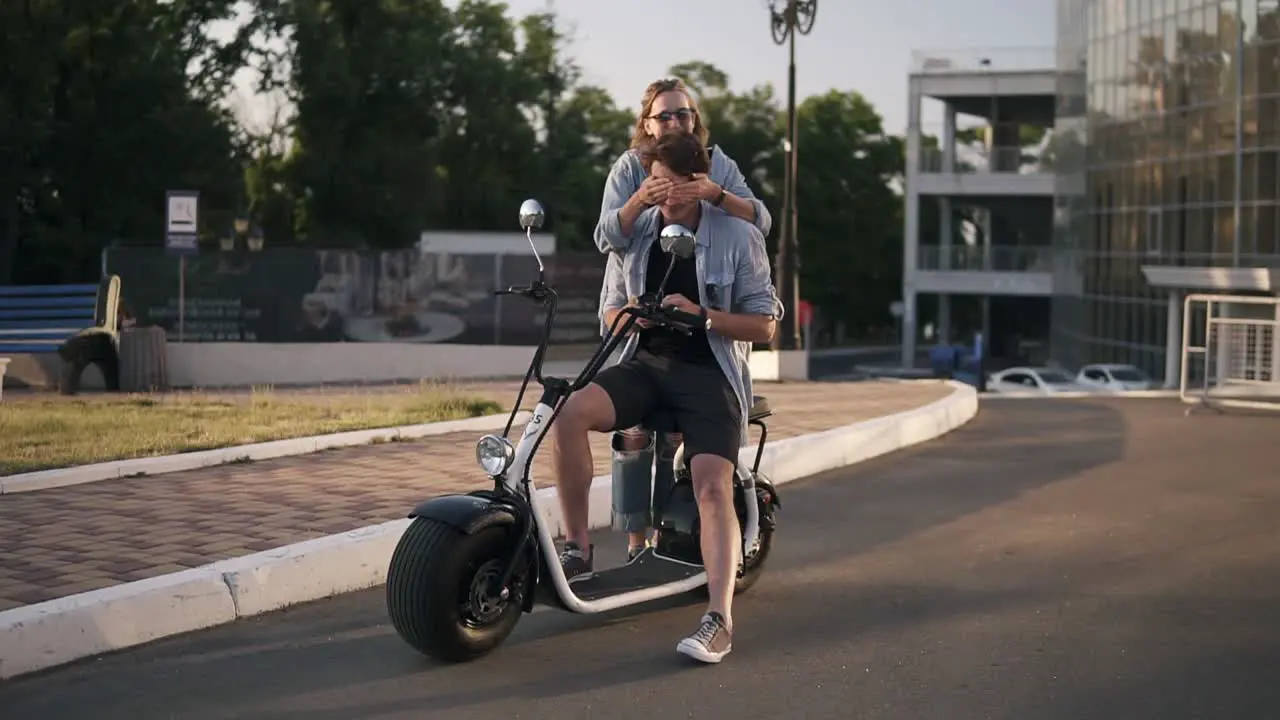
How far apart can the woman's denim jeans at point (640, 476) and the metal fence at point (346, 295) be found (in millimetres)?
17095

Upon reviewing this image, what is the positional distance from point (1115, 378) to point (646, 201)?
3746 cm

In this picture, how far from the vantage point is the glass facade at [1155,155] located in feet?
122

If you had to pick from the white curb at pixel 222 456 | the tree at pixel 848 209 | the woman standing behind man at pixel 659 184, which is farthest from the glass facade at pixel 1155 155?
the woman standing behind man at pixel 659 184

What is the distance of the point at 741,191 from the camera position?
19.5 ft

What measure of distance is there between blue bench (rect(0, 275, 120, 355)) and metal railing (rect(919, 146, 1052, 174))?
4487cm

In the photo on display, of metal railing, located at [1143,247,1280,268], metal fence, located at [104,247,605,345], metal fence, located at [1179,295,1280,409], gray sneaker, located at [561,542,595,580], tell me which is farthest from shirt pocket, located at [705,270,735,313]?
metal railing, located at [1143,247,1280,268]

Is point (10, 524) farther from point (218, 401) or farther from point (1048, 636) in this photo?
point (218, 401)

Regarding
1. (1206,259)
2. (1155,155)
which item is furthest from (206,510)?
(1155,155)

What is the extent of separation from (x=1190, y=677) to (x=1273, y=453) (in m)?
7.42

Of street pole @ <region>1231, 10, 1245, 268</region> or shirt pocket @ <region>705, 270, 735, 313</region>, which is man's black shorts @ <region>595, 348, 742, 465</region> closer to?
shirt pocket @ <region>705, 270, 735, 313</region>

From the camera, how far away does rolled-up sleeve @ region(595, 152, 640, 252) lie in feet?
18.7

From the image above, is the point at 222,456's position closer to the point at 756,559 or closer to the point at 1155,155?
the point at 756,559

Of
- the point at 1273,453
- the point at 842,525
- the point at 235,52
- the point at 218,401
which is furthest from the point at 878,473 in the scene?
the point at 235,52

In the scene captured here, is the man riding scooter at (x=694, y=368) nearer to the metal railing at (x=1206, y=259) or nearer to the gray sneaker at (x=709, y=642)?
the gray sneaker at (x=709, y=642)
